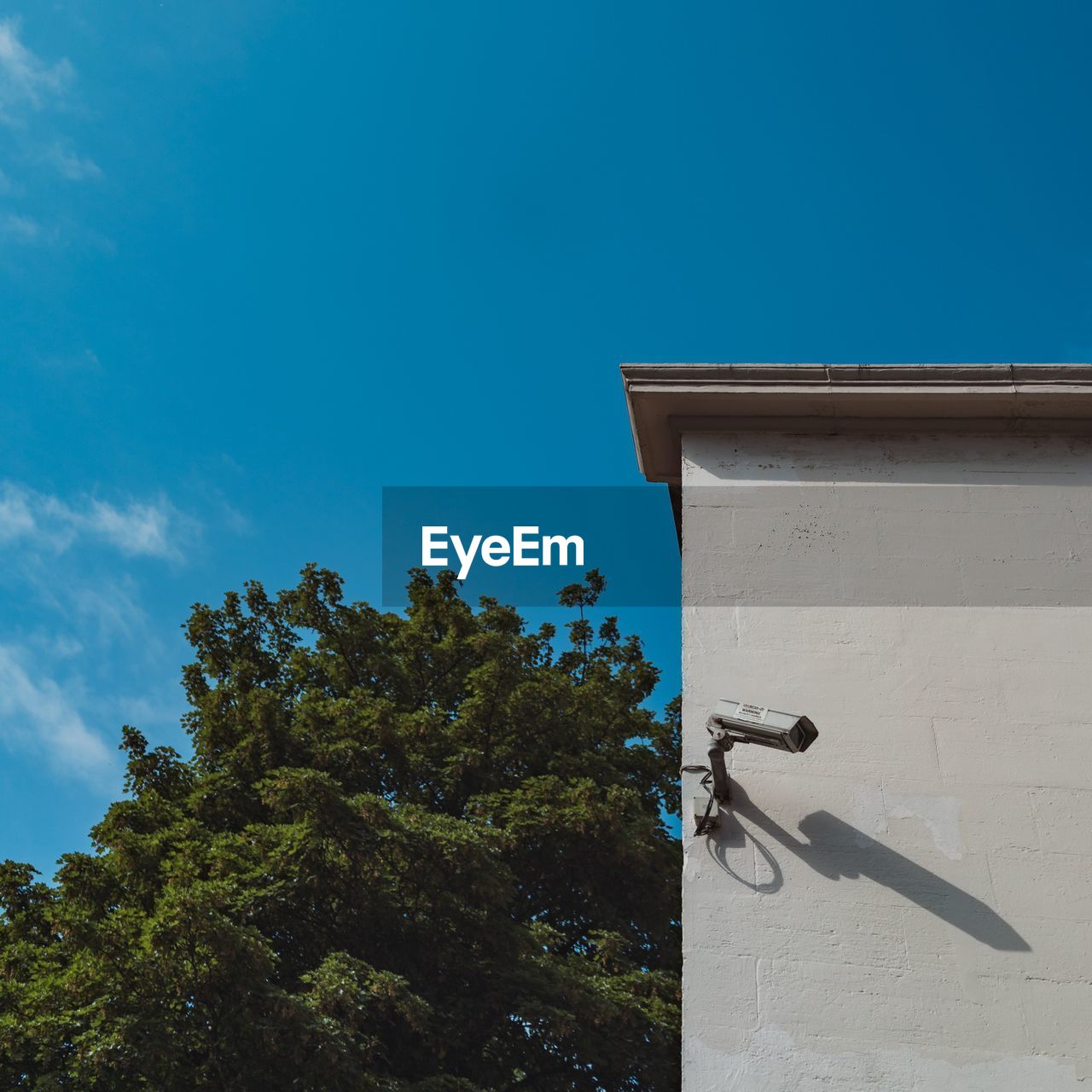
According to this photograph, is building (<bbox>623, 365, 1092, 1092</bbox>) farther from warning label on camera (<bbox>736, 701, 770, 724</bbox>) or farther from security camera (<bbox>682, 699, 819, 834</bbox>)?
warning label on camera (<bbox>736, 701, 770, 724</bbox>)

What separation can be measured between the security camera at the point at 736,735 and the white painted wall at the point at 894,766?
0.11m

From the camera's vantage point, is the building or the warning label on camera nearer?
the building

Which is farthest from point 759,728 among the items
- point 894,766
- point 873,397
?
point 873,397

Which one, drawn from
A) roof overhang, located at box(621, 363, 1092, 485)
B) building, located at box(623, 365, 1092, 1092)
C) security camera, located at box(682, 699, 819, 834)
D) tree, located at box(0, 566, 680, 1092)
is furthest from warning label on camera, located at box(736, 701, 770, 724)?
tree, located at box(0, 566, 680, 1092)

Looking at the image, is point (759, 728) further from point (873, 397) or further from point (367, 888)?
point (367, 888)

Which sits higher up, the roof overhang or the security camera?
the roof overhang

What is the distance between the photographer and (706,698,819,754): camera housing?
16.5 ft

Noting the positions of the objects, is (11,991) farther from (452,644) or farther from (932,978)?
(932,978)

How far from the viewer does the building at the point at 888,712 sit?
177 inches

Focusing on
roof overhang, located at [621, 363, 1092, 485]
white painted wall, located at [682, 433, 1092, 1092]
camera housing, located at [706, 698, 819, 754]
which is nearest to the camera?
white painted wall, located at [682, 433, 1092, 1092]

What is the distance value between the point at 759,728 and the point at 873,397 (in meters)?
2.59

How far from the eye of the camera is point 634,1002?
39.8 ft

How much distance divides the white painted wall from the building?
0.04 ft

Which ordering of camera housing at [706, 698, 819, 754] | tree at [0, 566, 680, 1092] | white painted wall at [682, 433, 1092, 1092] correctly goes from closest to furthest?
white painted wall at [682, 433, 1092, 1092] → camera housing at [706, 698, 819, 754] → tree at [0, 566, 680, 1092]
